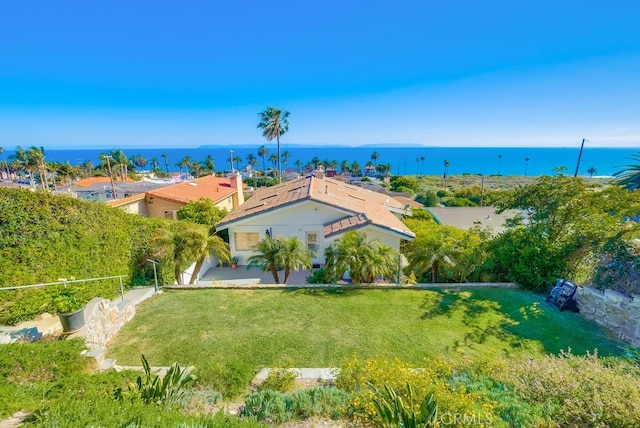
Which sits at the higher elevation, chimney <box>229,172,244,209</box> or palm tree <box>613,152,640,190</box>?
palm tree <box>613,152,640,190</box>

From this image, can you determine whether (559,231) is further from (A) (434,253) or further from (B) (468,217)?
(B) (468,217)

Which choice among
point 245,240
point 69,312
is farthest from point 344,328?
point 245,240

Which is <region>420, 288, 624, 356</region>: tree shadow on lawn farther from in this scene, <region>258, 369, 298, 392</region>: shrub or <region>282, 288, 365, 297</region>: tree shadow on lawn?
<region>258, 369, 298, 392</region>: shrub

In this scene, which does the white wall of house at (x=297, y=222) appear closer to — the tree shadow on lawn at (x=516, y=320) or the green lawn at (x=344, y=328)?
the green lawn at (x=344, y=328)

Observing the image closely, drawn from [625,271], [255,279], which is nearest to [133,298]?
[255,279]

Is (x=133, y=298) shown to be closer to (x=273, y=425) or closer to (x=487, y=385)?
(x=273, y=425)

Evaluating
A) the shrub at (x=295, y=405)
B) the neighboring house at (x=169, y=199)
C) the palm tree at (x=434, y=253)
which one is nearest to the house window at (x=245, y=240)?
the neighboring house at (x=169, y=199)

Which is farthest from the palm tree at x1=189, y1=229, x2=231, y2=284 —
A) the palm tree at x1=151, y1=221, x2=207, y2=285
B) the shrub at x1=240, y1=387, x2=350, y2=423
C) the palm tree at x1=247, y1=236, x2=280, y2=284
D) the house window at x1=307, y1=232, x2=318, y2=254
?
the shrub at x1=240, y1=387, x2=350, y2=423
